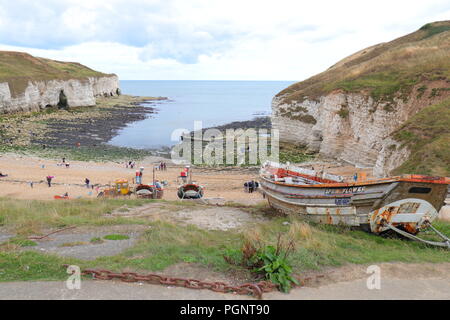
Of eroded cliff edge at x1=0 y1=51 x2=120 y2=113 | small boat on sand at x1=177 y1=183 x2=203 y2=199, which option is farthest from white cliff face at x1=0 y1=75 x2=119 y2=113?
small boat on sand at x1=177 y1=183 x2=203 y2=199

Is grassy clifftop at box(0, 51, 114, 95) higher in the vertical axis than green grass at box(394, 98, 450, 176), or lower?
higher

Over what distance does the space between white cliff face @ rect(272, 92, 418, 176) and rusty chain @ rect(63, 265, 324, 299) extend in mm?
21079

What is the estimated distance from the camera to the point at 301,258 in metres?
8.71

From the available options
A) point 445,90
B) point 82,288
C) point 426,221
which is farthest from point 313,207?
point 445,90

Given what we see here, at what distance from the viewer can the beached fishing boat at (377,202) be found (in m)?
12.0

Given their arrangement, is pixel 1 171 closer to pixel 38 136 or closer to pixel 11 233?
pixel 38 136

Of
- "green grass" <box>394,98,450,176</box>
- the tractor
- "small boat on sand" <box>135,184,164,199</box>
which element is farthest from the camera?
the tractor

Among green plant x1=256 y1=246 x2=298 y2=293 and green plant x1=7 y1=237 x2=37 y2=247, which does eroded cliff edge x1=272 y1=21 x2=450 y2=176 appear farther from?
green plant x1=7 y1=237 x2=37 y2=247

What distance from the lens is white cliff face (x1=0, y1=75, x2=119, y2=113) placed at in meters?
65.9

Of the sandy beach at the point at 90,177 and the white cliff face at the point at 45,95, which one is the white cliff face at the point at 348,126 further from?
the white cliff face at the point at 45,95

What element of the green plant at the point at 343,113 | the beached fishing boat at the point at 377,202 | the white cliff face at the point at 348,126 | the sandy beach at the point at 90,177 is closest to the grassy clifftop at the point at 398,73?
the white cliff face at the point at 348,126

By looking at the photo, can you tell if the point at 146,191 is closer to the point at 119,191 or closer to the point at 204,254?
→ the point at 119,191
